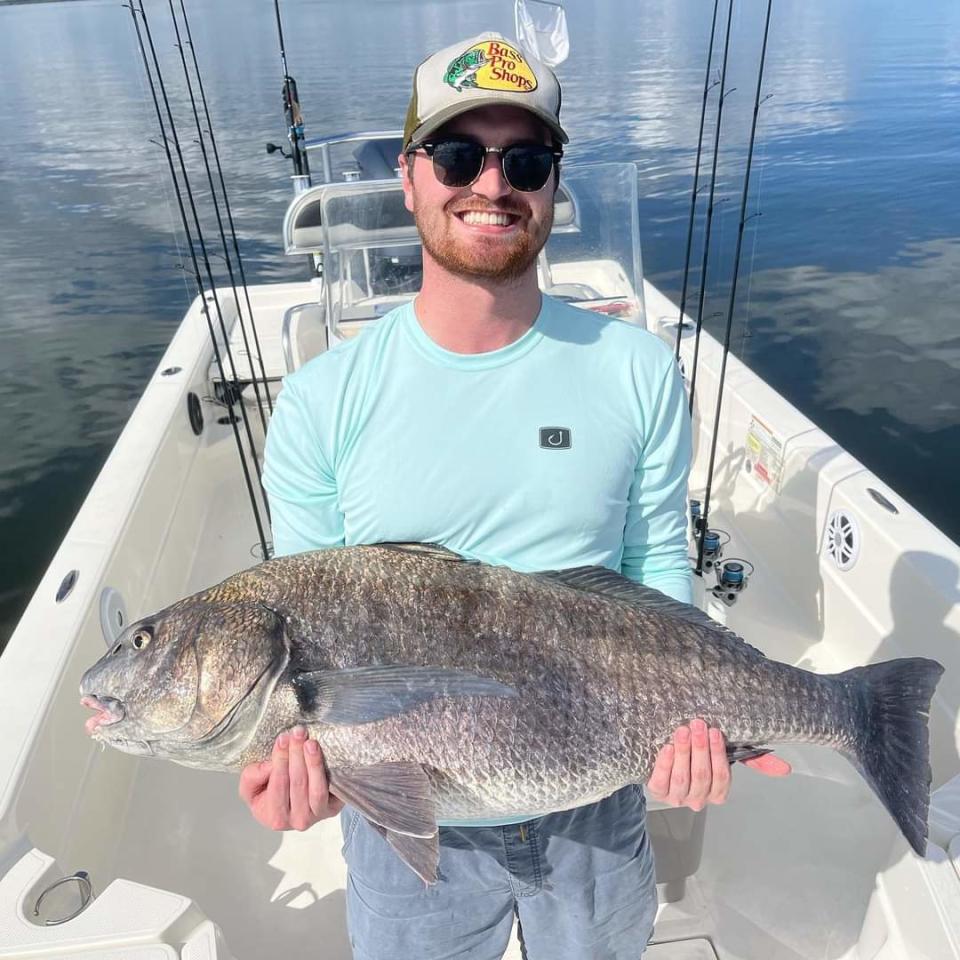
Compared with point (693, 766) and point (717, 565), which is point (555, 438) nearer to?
point (693, 766)

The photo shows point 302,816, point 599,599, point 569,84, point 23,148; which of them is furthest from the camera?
point 569,84

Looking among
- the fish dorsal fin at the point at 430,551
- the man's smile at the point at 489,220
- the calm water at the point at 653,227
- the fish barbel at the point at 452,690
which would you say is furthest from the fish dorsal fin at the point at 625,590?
the calm water at the point at 653,227

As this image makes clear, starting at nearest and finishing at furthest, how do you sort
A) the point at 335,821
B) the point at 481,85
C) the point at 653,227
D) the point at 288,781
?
the point at 288,781, the point at 481,85, the point at 335,821, the point at 653,227

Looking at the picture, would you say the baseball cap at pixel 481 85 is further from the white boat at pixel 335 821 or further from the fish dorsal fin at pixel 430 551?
the white boat at pixel 335 821

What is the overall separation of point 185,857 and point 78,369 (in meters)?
9.46

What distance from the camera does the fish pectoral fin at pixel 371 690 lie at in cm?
167

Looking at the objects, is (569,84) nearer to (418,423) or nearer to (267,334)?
(267,334)

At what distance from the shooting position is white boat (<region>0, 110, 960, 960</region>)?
2066 mm

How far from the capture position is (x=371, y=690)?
5.49 ft

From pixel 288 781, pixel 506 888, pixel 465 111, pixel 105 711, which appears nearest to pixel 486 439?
pixel 465 111

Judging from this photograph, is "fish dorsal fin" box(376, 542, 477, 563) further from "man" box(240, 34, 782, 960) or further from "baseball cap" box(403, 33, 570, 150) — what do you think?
"baseball cap" box(403, 33, 570, 150)

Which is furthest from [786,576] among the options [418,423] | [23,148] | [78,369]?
[23,148]

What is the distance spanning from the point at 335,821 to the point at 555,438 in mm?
2132

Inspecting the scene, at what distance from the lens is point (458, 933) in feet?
6.57
